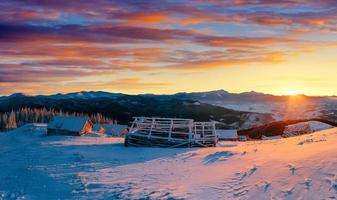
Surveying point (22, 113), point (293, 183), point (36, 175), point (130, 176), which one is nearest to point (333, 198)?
point (293, 183)

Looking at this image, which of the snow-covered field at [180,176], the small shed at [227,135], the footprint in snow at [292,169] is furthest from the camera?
the small shed at [227,135]

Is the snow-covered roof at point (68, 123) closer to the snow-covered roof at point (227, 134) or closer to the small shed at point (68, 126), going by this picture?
the small shed at point (68, 126)

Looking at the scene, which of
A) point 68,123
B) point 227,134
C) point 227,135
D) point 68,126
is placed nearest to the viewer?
point 68,126

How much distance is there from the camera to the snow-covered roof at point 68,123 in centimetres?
5731

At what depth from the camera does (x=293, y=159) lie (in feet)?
61.8

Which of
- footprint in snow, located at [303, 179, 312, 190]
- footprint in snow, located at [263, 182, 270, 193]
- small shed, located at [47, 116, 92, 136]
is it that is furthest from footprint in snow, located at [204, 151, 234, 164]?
small shed, located at [47, 116, 92, 136]

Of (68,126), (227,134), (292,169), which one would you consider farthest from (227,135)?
(292,169)

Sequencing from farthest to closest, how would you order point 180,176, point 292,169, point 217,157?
point 217,157, point 180,176, point 292,169

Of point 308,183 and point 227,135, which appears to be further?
point 227,135

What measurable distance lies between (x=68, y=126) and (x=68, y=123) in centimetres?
73

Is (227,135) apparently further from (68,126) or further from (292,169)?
(292,169)

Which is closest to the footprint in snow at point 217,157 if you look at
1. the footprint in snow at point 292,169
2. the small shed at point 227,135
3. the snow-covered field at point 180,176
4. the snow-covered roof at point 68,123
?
the snow-covered field at point 180,176

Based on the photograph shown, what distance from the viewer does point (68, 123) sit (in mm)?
58562

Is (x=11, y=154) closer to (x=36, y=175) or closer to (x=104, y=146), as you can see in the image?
(x=104, y=146)
